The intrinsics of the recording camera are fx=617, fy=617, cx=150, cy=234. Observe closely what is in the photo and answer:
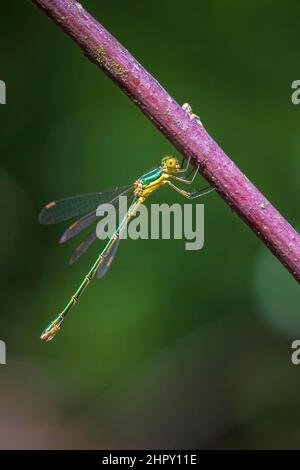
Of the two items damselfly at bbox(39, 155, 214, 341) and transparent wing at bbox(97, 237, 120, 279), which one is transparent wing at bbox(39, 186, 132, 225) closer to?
damselfly at bbox(39, 155, 214, 341)

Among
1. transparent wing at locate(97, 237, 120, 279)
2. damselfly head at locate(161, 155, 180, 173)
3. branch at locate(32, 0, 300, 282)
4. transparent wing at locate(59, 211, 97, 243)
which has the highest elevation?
transparent wing at locate(59, 211, 97, 243)

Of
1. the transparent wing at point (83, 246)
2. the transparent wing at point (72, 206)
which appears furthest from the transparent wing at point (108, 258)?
the transparent wing at point (83, 246)

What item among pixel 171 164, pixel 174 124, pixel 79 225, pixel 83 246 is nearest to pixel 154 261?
pixel 83 246

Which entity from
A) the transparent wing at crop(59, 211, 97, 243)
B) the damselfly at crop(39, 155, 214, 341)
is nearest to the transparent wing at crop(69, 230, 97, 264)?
the damselfly at crop(39, 155, 214, 341)

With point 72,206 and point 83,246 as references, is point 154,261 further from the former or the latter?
point 72,206
